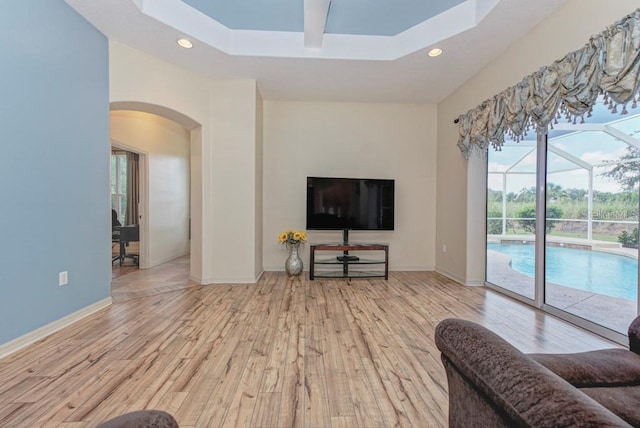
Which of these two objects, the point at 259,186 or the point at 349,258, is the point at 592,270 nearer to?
the point at 349,258

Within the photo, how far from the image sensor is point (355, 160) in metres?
5.14

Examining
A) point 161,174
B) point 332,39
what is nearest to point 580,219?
point 332,39

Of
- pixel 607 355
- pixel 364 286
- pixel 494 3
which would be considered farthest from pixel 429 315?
pixel 494 3

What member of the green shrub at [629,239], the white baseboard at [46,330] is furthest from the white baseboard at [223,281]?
the green shrub at [629,239]

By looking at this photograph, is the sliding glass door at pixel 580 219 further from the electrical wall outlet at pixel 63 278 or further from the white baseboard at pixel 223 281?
the electrical wall outlet at pixel 63 278

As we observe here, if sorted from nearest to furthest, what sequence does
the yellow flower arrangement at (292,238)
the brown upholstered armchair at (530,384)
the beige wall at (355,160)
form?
the brown upholstered armchair at (530,384) → the yellow flower arrangement at (292,238) → the beige wall at (355,160)

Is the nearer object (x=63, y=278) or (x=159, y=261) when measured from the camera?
(x=63, y=278)

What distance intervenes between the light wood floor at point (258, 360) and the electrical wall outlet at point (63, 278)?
42cm

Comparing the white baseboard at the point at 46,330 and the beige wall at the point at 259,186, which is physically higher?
the beige wall at the point at 259,186

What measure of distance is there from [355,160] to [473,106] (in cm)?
197

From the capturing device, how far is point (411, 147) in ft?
17.0

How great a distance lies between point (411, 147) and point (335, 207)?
6.04ft

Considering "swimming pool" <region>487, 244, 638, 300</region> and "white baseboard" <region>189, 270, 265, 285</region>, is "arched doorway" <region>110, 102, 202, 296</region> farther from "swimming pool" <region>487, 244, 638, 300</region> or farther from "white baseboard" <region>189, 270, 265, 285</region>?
"swimming pool" <region>487, 244, 638, 300</region>

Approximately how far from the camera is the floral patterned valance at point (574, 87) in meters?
1.96
